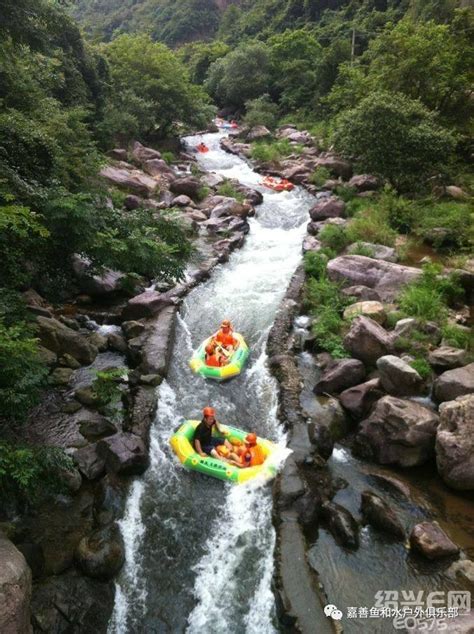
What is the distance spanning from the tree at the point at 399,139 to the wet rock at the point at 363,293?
20.9 ft

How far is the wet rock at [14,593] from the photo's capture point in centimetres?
409

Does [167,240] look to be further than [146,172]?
No

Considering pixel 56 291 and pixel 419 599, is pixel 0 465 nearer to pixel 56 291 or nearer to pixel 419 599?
pixel 419 599

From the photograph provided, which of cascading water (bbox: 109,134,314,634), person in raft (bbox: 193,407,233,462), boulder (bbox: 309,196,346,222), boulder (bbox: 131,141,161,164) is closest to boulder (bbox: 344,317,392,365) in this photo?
cascading water (bbox: 109,134,314,634)

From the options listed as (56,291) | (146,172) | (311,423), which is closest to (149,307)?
(56,291)

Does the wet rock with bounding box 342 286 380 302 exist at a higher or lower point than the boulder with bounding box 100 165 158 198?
lower

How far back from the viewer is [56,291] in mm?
10523

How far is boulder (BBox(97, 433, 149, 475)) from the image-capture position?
689cm

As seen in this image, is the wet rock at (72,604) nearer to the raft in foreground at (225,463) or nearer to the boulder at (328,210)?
the raft in foreground at (225,463)

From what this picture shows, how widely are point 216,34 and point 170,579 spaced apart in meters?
72.8

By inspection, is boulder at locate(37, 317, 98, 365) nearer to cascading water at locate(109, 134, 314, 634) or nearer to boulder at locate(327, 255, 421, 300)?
cascading water at locate(109, 134, 314, 634)

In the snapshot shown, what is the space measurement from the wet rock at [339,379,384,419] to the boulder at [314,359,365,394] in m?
0.32

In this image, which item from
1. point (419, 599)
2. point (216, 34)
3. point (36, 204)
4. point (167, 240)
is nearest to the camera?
point (419, 599)

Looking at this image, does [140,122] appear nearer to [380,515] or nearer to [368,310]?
[368,310]
